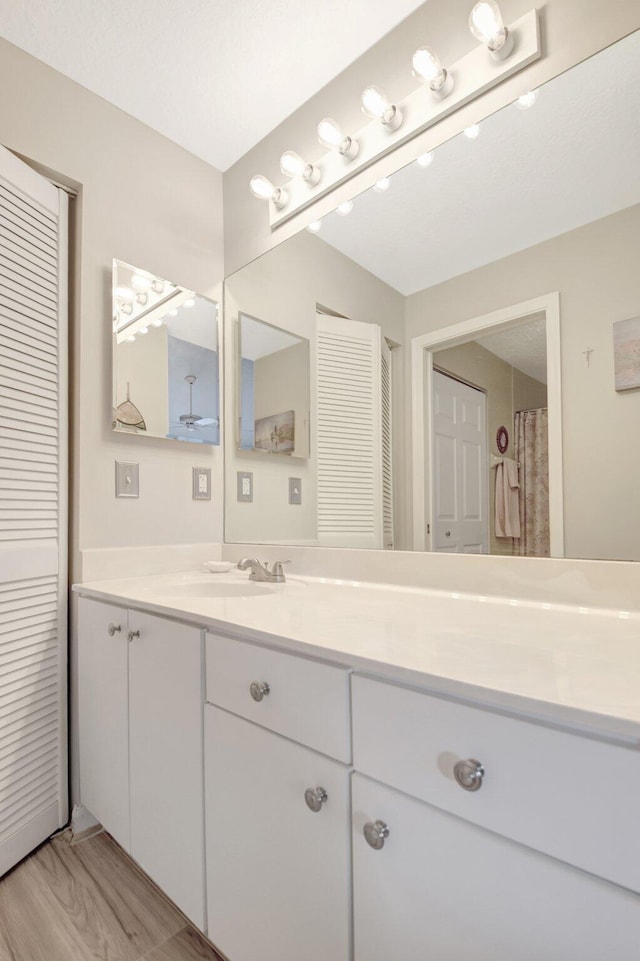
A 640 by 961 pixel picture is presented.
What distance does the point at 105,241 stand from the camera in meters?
1.67

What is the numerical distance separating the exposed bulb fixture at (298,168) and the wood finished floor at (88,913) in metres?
2.16

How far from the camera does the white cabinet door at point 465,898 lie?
0.55m

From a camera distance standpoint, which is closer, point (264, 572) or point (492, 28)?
point (492, 28)

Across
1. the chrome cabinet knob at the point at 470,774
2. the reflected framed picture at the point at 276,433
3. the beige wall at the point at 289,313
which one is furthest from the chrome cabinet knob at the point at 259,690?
the reflected framed picture at the point at 276,433

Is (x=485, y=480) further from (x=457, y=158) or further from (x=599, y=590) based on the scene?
(x=457, y=158)

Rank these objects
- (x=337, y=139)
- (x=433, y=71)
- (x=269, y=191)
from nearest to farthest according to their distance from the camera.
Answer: (x=433, y=71) → (x=337, y=139) → (x=269, y=191)

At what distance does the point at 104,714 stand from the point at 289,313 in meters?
1.43

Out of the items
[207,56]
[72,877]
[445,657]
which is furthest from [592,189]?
[72,877]

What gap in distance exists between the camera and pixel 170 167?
1881 millimetres

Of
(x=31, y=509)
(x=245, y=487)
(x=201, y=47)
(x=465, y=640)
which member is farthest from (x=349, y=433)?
(x=201, y=47)

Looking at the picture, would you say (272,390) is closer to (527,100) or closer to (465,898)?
(527,100)

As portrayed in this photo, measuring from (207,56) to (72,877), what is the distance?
2.44m

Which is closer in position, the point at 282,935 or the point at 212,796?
the point at 282,935

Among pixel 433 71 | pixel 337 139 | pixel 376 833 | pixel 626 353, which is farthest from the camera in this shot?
pixel 337 139
